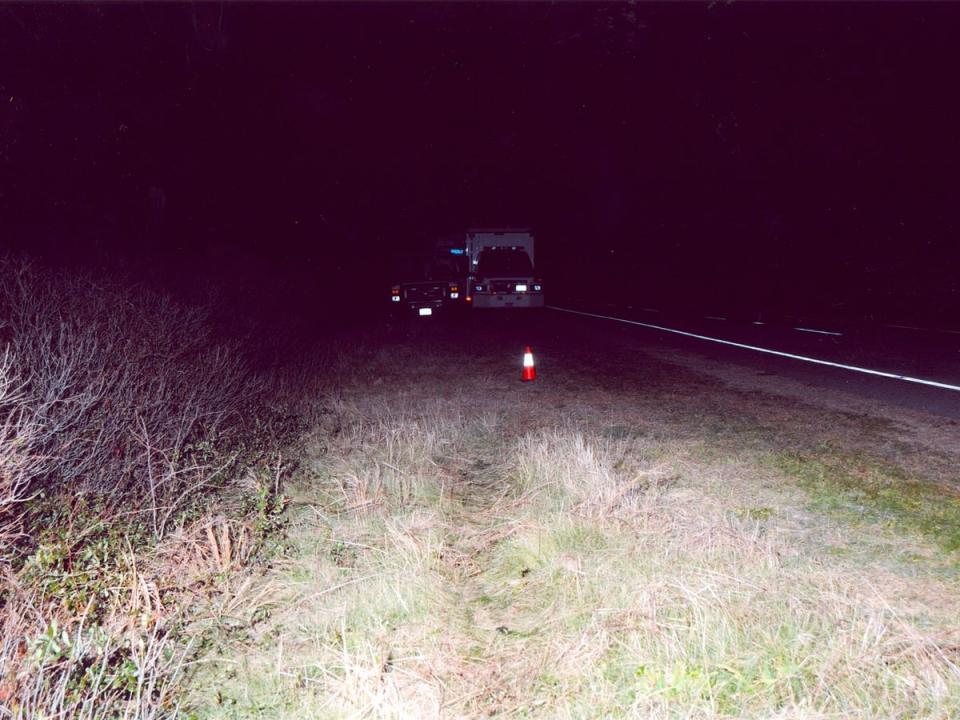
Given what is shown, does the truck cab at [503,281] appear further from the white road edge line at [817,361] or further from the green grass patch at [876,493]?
the green grass patch at [876,493]

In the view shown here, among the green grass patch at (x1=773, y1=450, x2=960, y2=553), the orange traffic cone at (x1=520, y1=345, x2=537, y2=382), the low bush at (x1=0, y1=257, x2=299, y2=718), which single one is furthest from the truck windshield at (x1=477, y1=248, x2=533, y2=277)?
the green grass patch at (x1=773, y1=450, x2=960, y2=553)

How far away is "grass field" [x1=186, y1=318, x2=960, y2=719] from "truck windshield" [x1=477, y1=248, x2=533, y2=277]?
1699cm

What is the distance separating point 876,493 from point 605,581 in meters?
2.83

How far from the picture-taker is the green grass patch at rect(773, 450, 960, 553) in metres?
5.27

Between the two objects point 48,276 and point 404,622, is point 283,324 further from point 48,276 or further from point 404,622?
point 404,622

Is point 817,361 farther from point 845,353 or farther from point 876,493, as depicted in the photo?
point 876,493

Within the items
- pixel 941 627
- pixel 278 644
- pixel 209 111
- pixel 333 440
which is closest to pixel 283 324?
pixel 209 111

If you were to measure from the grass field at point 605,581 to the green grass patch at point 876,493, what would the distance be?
0.09 feet

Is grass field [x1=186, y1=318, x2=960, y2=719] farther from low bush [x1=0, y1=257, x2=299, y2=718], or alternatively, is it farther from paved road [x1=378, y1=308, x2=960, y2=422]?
paved road [x1=378, y1=308, x2=960, y2=422]

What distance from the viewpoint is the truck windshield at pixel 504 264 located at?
81.9 ft

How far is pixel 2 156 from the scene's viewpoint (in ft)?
44.0

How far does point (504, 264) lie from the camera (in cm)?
2536

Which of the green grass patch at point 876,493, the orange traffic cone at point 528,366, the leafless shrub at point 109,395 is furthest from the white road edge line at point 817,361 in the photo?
the leafless shrub at point 109,395

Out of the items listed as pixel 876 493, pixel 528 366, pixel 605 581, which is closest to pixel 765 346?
pixel 528 366
